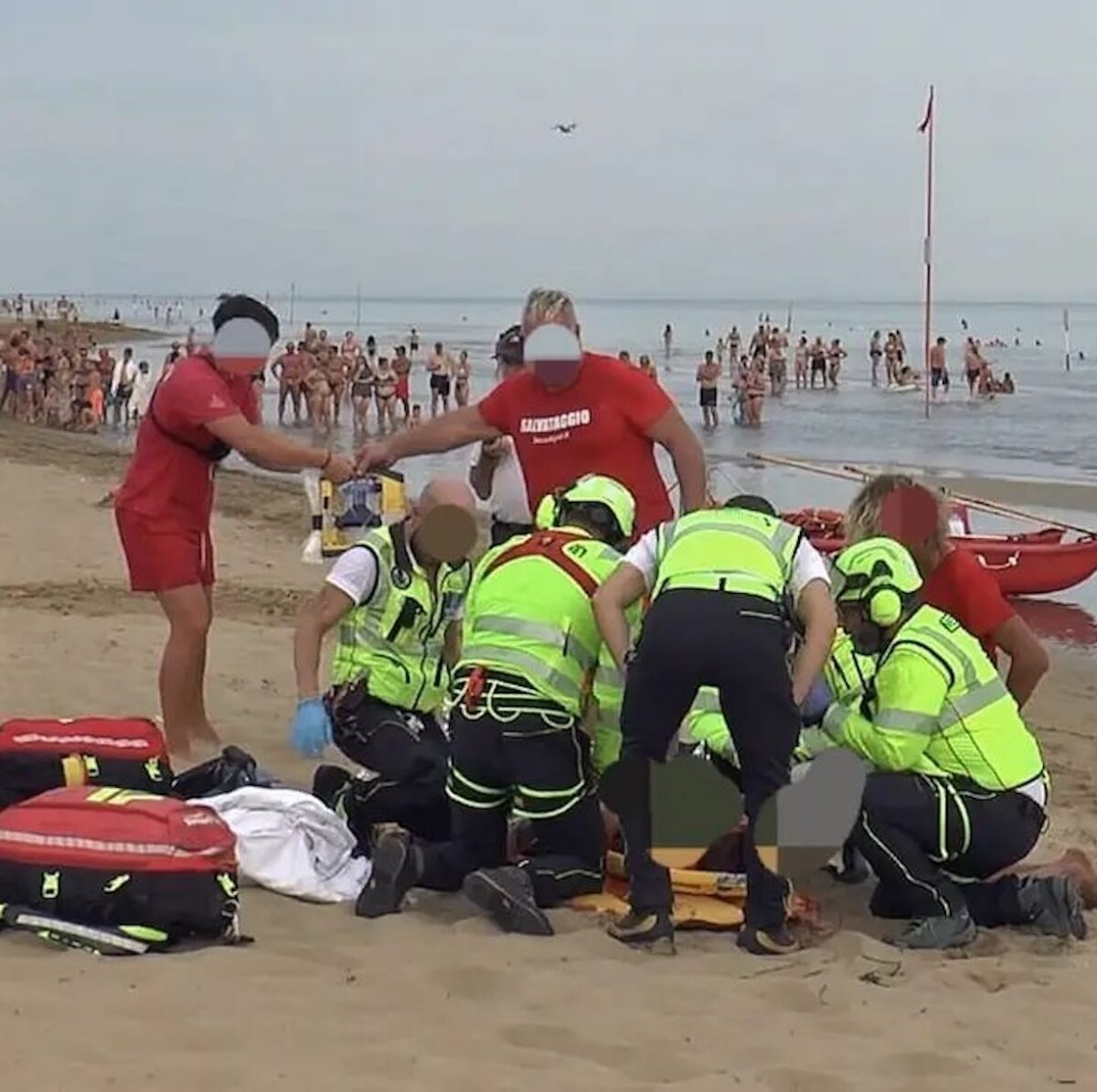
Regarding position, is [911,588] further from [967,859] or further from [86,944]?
[86,944]

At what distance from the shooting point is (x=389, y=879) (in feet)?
16.5

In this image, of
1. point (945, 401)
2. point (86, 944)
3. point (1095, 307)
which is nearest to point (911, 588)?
point (86, 944)

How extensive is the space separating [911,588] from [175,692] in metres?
3.10

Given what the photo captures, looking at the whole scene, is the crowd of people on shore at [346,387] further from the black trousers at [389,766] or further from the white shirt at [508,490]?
the black trousers at [389,766]

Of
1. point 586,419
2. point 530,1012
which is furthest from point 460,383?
point 530,1012

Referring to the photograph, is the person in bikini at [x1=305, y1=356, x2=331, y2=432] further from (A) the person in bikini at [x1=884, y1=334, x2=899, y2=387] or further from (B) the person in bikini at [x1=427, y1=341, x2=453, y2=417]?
(A) the person in bikini at [x1=884, y1=334, x2=899, y2=387]

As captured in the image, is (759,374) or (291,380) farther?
(759,374)

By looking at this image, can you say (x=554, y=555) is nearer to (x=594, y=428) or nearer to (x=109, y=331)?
(x=594, y=428)

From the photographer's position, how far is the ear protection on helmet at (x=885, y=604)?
4.98 metres

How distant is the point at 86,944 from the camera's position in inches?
177

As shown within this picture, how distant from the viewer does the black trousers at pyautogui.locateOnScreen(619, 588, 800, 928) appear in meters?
4.58

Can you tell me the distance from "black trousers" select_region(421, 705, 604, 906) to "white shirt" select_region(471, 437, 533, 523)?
8.45ft

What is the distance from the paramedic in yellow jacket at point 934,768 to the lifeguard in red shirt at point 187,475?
231 cm

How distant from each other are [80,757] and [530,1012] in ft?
5.64
